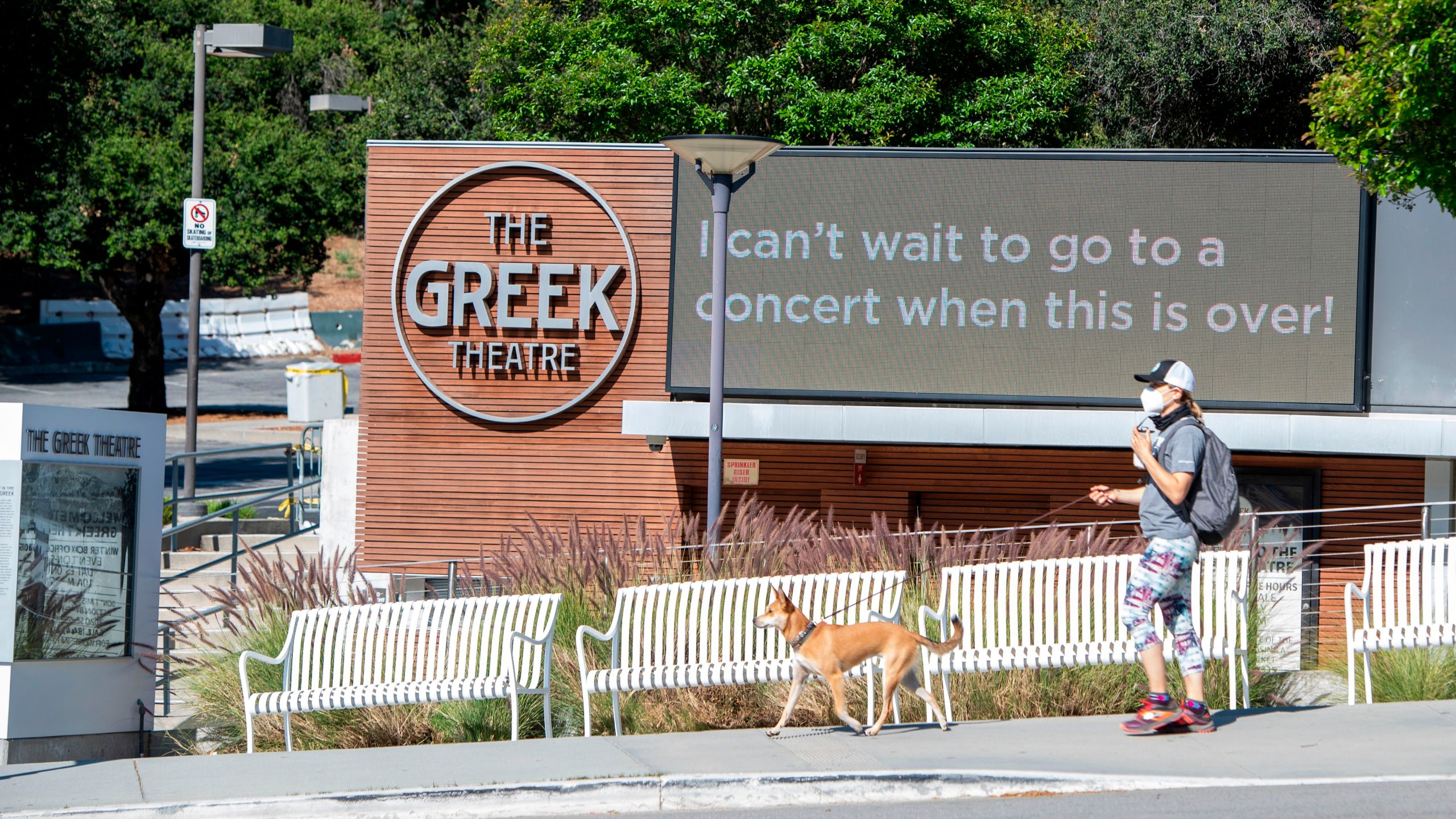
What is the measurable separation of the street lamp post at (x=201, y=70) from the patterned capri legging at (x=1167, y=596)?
1377cm

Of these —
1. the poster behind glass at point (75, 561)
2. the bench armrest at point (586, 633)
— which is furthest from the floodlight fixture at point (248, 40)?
the bench armrest at point (586, 633)

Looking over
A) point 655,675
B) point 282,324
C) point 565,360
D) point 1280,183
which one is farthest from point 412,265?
point 282,324

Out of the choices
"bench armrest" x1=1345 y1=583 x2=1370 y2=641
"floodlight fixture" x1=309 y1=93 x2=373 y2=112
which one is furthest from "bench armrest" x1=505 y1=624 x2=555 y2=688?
"floodlight fixture" x1=309 y1=93 x2=373 y2=112

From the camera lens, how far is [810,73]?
825 inches

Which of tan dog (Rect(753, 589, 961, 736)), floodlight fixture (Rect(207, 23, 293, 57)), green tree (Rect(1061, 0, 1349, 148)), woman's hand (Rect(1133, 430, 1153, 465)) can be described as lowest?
tan dog (Rect(753, 589, 961, 736))

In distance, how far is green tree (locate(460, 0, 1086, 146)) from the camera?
797 inches

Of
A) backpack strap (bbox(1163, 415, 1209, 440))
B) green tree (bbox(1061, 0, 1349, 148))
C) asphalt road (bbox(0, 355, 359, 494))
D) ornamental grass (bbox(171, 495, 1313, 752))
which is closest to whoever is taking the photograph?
backpack strap (bbox(1163, 415, 1209, 440))

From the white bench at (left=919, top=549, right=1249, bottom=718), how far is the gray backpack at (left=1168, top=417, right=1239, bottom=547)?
1.49m

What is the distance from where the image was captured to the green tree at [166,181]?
101ft

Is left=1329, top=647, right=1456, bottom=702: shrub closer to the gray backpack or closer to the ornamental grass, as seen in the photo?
the ornamental grass

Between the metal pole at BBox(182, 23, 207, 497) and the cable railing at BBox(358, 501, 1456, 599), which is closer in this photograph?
the cable railing at BBox(358, 501, 1456, 599)

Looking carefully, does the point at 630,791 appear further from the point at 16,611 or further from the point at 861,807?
the point at 16,611

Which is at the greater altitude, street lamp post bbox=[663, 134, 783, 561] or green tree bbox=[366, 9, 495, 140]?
green tree bbox=[366, 9, 495, 140]

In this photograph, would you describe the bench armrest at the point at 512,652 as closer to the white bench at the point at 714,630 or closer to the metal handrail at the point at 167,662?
the white bench at the point at 714,630
